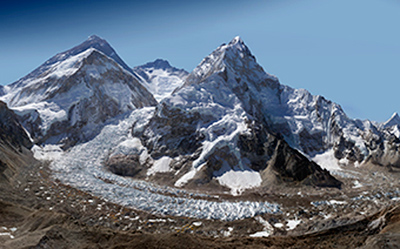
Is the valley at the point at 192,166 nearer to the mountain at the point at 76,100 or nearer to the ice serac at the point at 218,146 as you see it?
the ice serac at the point at 218,146

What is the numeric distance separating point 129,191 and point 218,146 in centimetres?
3314

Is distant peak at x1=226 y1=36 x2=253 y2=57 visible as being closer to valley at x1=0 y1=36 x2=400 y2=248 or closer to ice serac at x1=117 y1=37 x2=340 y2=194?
valley at x1=0 y1=36 x2=400 y2=248

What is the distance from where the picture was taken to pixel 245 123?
100625 mm

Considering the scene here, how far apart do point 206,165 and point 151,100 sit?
94.4m

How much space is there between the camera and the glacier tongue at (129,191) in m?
57.1

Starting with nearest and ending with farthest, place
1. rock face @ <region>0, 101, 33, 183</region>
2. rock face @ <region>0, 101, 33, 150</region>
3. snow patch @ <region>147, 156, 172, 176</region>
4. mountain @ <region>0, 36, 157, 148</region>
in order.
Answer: rock face @ <region>0, 101, 33, 183</region> < rock face @ <region>0, 101, 33, 150</region> < snow patch @ <region>147, 156, 172, 176</region> < mountain @ <region>0, 36, 157, 148</region>

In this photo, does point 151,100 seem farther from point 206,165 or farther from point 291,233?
point 291,233

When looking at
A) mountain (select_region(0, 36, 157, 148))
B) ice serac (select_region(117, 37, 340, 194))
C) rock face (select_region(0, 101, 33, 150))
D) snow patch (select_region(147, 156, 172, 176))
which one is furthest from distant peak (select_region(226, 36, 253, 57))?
rock face (select_region(0, 101, 33, 150))

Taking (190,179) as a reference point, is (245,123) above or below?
above

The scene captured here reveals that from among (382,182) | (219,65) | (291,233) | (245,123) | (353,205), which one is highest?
(219,65)

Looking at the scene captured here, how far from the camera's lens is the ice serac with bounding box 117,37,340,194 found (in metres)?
81.8

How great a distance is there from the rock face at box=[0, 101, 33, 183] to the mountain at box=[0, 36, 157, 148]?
8.80 meters

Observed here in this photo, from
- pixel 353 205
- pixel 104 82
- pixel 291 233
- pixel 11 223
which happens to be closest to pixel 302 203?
pixel 353 205

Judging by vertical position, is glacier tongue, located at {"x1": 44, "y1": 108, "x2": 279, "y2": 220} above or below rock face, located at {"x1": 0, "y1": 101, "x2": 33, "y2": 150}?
below
